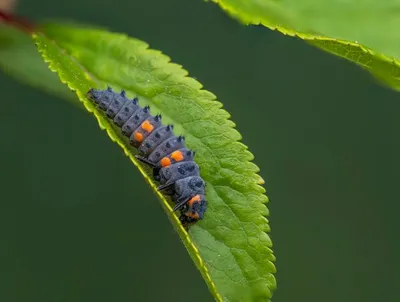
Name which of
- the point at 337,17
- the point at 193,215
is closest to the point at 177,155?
the point at 193,215

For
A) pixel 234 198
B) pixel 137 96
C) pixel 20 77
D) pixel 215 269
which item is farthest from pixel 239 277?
pixel 20 77

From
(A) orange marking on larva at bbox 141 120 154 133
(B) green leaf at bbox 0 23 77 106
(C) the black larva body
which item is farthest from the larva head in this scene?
(B) green leaf at bbox 0 23 77 106

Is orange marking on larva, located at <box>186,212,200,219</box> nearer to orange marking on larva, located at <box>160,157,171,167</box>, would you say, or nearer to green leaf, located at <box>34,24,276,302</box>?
green leaf, located at <box>34,24,276,302</box>

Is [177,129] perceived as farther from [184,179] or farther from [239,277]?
Result: [239,277]

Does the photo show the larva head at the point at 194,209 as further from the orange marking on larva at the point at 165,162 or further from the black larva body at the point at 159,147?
the orange marking on larva at the point at 165,162

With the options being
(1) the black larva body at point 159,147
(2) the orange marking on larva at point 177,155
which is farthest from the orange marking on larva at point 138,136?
(2) the orange marking on larva at point 177,155

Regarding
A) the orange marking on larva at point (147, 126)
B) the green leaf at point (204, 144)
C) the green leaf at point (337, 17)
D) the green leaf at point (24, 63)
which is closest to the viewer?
the green leaf at point (204, 144)

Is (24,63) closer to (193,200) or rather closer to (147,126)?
(147,126)
